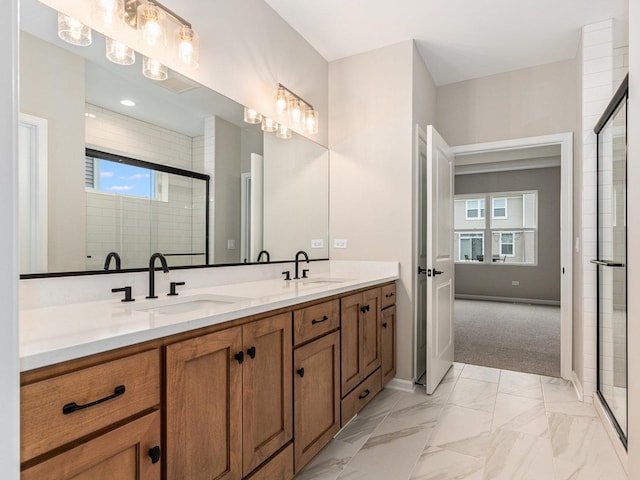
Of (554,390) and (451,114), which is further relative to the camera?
(451,114)

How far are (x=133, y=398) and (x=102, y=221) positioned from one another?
0.83 metres

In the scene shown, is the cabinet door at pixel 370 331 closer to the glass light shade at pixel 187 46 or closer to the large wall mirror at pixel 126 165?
the large wall mirror at pixel 126 165

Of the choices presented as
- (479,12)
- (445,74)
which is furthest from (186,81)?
(445,74)

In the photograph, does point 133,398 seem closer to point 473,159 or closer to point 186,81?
point 186,81

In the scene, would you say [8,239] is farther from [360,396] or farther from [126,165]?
A: [360,396]

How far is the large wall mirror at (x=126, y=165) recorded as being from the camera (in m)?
1.29

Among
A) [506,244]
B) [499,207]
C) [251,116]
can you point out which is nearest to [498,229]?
[506,244]

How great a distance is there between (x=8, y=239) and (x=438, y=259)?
2692 millimetres

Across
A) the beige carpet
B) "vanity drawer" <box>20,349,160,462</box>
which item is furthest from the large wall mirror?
the beige carpet

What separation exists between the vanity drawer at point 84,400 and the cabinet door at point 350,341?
1.19 metres

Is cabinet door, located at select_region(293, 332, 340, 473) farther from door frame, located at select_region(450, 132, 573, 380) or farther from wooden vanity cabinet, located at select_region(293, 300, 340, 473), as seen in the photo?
door frame, located at select_region(450, 132, 573, 380)

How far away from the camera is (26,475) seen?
76 centimetres

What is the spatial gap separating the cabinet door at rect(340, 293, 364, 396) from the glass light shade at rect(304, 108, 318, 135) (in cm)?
136

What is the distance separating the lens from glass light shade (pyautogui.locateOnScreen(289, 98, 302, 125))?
2645mm
